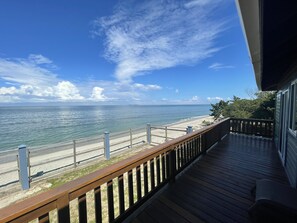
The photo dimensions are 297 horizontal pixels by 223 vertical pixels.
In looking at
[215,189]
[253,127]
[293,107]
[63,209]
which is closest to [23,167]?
[63,209]

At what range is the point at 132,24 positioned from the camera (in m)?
9.88


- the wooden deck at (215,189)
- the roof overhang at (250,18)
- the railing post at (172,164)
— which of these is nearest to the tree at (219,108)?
the wooden deck at (215,189)

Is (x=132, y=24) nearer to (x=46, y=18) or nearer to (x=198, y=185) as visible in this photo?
(x=46, y=18)

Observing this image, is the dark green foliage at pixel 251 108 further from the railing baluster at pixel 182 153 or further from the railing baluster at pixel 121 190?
the railing baluster at pixel 121 190

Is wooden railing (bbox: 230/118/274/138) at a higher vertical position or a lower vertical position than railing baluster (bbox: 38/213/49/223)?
lower

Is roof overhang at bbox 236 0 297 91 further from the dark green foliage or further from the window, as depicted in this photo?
the dark green foliage

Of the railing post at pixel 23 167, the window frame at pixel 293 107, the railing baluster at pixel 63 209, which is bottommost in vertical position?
the railing post at pixel 23 167

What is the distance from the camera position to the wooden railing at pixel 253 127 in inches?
250

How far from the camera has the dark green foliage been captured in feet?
30.5

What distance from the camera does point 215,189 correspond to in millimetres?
2666

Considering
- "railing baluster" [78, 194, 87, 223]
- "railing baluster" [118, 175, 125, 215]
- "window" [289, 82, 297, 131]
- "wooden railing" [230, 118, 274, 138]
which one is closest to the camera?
"railing baluster" [78, 194, 87, 223]

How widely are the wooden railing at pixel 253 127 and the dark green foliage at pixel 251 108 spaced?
10.7ft

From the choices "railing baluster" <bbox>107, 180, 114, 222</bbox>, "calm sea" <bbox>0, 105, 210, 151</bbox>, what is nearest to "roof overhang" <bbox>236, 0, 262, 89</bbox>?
"railing baluster" <bbox>107, 180, 114, 222</bbox>

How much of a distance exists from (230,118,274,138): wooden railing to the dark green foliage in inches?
129
